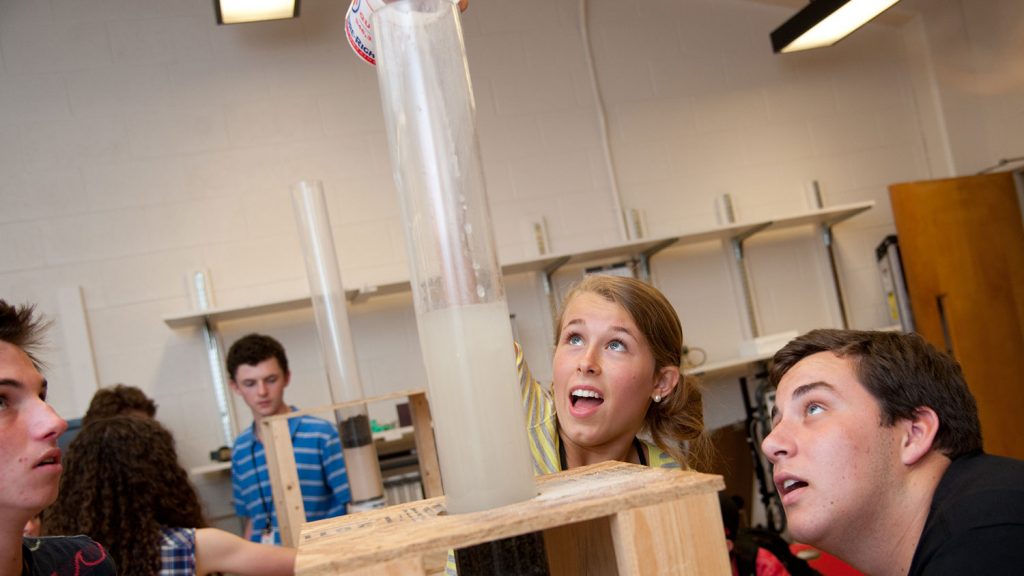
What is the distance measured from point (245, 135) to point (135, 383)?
120cm

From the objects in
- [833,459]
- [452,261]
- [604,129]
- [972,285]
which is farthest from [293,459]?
[972,285]

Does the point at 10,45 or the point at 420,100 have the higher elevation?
the point at 10,45

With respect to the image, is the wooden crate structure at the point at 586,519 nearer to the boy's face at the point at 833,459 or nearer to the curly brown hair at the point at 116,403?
the boy's face at the point at 833,459

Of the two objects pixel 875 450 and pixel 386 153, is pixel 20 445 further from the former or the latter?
pixel 386 153

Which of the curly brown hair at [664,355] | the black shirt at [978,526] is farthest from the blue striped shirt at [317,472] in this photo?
the black shirt at [978,526]

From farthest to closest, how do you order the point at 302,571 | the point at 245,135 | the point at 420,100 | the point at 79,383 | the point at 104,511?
the point at 245,135
the point at 79,383
the point at 104,511
the point at 420,100
the point at 302,571

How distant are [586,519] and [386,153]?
3.73 m

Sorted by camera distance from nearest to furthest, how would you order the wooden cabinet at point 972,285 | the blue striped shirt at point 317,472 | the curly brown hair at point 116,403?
the blue striped shirt at point 317,472
the curly brown hair at point 116,403
the wooden cabinet at point 972,285

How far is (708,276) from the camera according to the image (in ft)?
15.7

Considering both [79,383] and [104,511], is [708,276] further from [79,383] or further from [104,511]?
[104,511]

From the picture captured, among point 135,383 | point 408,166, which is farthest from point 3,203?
point 408,166

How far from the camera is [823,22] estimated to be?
4195mm

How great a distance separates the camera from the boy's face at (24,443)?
1.19m

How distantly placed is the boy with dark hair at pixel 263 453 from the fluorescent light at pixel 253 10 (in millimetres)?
1330
